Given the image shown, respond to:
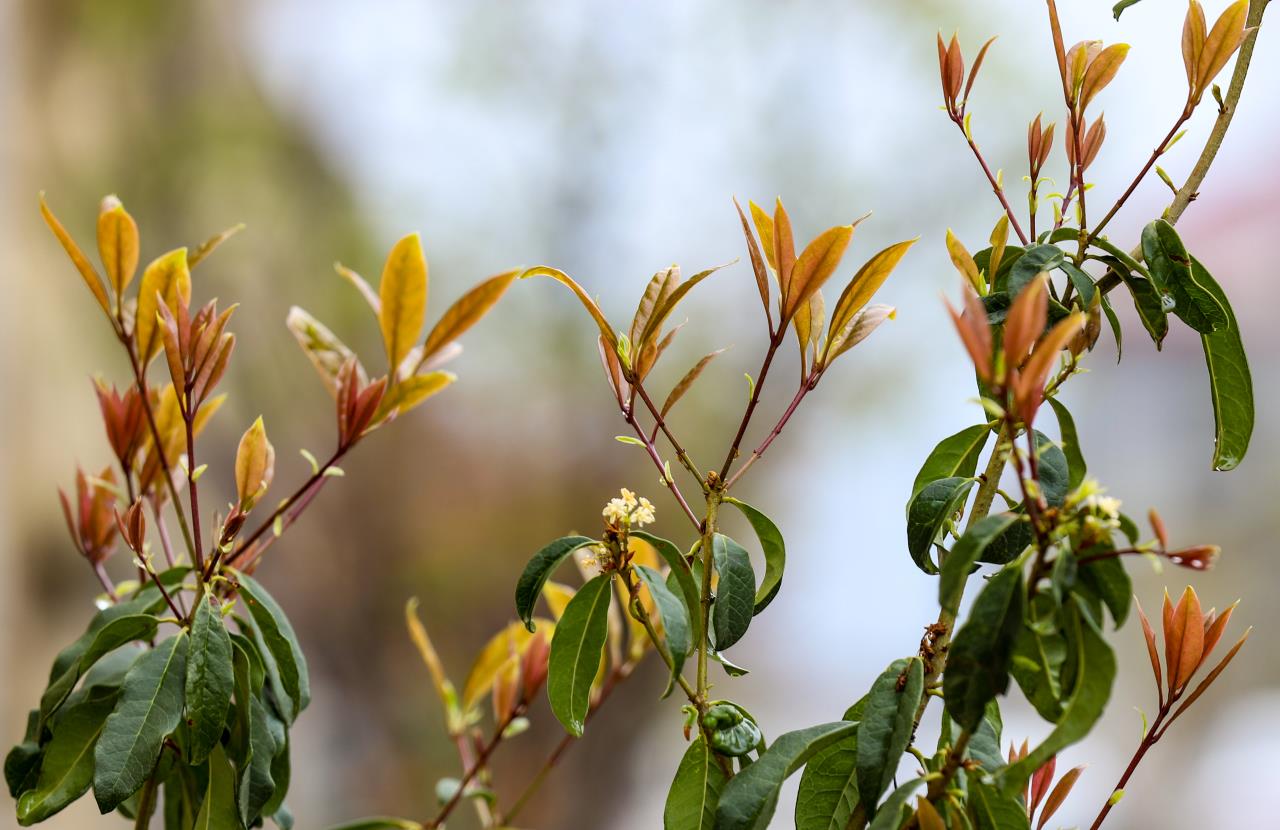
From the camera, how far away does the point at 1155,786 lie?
2.16 metres

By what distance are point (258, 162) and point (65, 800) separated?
2057 millimetres

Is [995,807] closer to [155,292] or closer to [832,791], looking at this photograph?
[832,791]

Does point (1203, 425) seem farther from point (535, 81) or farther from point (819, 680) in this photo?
point (535, 81)

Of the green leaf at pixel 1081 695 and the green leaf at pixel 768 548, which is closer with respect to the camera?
the green leaf at pixel 1081 695

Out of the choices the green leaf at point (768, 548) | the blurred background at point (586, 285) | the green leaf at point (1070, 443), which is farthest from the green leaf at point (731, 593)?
the blurred background at point (586, 285)

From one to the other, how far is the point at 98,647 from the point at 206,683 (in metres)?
0.06

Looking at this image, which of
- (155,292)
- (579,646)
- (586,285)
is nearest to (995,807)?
(579,646)

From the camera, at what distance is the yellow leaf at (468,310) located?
357mm

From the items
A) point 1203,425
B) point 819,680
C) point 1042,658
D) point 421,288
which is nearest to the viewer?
point 1042,658

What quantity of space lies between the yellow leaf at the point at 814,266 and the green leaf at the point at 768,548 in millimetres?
71

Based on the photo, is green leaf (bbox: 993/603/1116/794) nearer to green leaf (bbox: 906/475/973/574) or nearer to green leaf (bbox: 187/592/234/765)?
green leaf (bbox: 906/475/973/574)

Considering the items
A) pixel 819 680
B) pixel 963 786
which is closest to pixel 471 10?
pixel 819 680

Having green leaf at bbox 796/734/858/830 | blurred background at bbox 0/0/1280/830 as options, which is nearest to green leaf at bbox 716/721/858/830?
green leaf at bbox 796/734/858/830

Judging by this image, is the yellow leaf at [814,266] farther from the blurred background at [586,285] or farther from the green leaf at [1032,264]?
the blurred background at [586,285]
